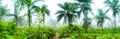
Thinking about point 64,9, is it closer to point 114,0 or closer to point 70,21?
point 70,21

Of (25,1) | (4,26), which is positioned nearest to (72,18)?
(25,1)

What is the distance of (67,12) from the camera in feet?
171

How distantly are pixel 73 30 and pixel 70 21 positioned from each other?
1.77 m

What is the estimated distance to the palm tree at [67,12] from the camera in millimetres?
51838

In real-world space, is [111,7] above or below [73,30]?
above

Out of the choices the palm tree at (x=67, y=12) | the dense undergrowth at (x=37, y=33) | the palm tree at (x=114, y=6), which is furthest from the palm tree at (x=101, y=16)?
the palm tree at (x=67, y=12)

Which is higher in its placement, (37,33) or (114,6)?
(114,6)

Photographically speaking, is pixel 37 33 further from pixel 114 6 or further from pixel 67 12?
pixel 114 6

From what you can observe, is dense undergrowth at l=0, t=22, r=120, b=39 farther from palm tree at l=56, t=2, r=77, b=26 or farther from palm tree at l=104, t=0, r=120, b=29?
palm tree at l=104, t=0, r=120, b=29

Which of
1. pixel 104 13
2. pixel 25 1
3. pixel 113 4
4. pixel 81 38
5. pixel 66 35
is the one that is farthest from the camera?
pixel 104 13

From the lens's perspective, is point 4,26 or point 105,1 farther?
point 105,1

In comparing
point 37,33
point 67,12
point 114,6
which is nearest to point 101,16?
point 114,6

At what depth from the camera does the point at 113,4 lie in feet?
194

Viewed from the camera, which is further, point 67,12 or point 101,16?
point 101,16
